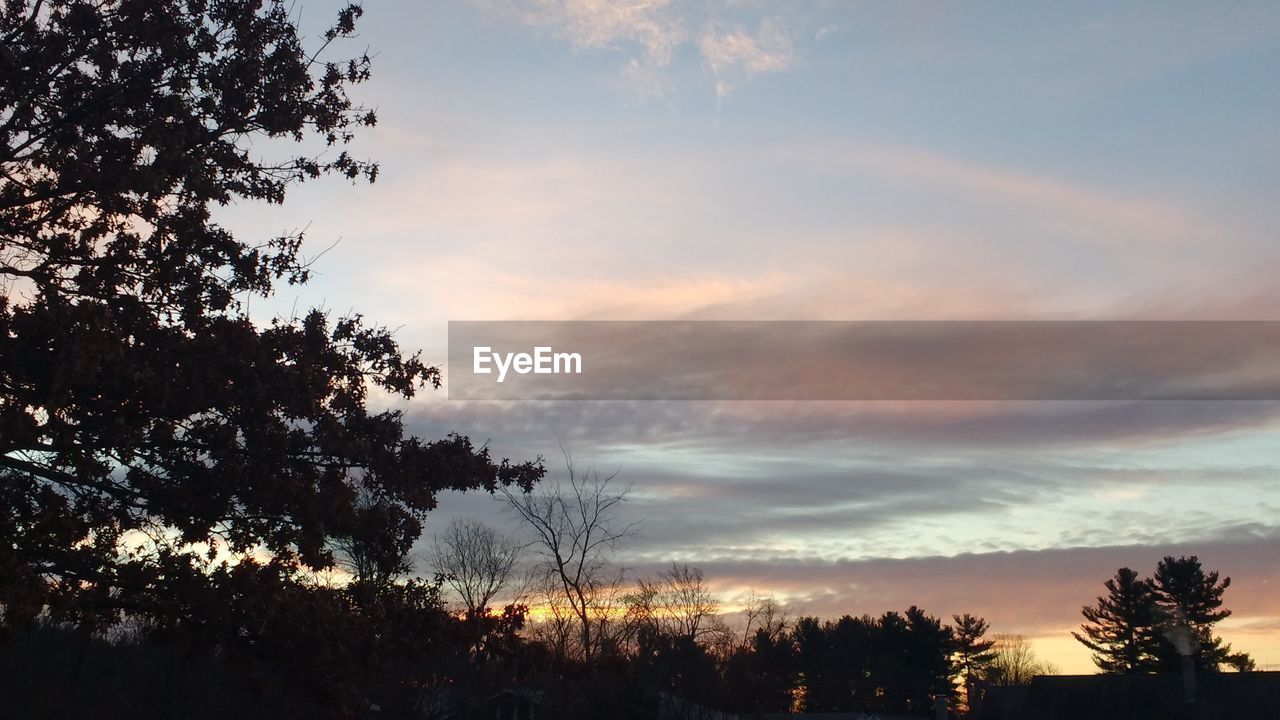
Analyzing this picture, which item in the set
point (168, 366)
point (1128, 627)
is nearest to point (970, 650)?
point (1128, 627)

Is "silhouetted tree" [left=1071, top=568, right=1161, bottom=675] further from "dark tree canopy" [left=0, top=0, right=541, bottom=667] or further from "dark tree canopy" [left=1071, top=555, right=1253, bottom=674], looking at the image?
"dark tree canopy" [left=0, top=0, right=541, bottom=667]

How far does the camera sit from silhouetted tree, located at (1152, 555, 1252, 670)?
7406 cm

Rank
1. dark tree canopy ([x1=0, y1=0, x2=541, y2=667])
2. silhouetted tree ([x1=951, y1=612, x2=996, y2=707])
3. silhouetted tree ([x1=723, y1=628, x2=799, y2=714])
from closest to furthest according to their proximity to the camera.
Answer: dark tree canopy ([x1=0, y1=0, x2=541, y2=667]) < silhouetted tree ([x1=723, y1=628, x2=799, y2=714]) < silhouetted tree ([x1=951, y1=612, x2=996, y2=707])

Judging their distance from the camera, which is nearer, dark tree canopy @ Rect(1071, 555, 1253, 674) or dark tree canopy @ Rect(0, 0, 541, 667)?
dark tree canopy @ Rect(0, 0, 541, 667)

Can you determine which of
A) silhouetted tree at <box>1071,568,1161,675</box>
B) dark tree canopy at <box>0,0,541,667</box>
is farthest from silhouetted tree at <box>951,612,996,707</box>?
dark tree canopy at <box>0,0,541,667</box>

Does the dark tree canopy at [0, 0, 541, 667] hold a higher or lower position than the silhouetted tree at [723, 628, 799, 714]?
higher

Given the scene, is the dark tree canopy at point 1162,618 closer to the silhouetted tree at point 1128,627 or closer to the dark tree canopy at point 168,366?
the silhouetted tree at point 1128,627

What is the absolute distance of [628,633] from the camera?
50.1 meters

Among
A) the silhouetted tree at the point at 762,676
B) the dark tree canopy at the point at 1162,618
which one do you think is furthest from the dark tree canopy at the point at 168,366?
the dark tree canopy at the point at 1162,618

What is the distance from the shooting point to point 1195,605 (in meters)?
76.1

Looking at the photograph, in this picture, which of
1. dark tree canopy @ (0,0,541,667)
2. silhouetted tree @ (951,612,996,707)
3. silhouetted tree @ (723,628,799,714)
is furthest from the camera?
silhouetted tree @ (951,612,996,707)

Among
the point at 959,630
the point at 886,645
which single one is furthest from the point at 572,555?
the point at 959,630

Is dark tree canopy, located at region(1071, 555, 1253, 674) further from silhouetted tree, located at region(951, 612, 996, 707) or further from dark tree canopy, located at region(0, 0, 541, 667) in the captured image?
dark tree canopy, located at region(0, 0, 541, 667)

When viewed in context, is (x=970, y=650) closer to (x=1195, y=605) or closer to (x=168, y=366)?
(x=1195, y=605)
